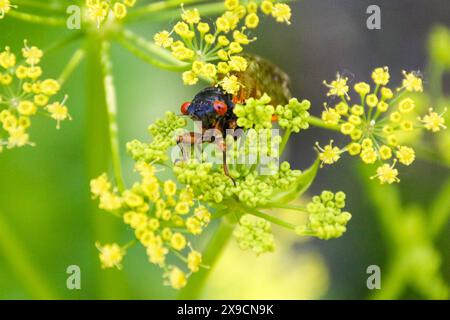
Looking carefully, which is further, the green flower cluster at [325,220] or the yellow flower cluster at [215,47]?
the yellow flower cluster at [215,47]

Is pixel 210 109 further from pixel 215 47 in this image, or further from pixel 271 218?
pixel 271 218

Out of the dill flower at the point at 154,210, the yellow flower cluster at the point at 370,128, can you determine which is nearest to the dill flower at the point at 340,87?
the yellow flower cluster at the point at 370,128

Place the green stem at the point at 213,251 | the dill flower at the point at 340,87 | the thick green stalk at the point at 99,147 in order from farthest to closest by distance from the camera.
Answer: the thick green stalk at the point at 99,147 < the green stem at the point at 213,251 < the dill flower at the point at 340,87

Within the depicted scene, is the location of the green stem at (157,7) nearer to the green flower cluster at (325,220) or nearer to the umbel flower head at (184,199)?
the umbel flower head at (184,199)

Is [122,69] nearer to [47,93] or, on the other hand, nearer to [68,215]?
[68,215]

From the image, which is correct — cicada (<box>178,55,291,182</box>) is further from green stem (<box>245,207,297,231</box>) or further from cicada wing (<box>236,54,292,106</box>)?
green stem (<box>245,207,297,231</box>)

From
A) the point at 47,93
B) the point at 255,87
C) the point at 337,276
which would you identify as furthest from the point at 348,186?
the point at 47,93

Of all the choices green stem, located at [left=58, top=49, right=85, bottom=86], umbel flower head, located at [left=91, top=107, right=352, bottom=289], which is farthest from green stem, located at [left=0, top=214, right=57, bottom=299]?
umbel flower head, located at [left=91, top=107, right=352, bottom=289]
